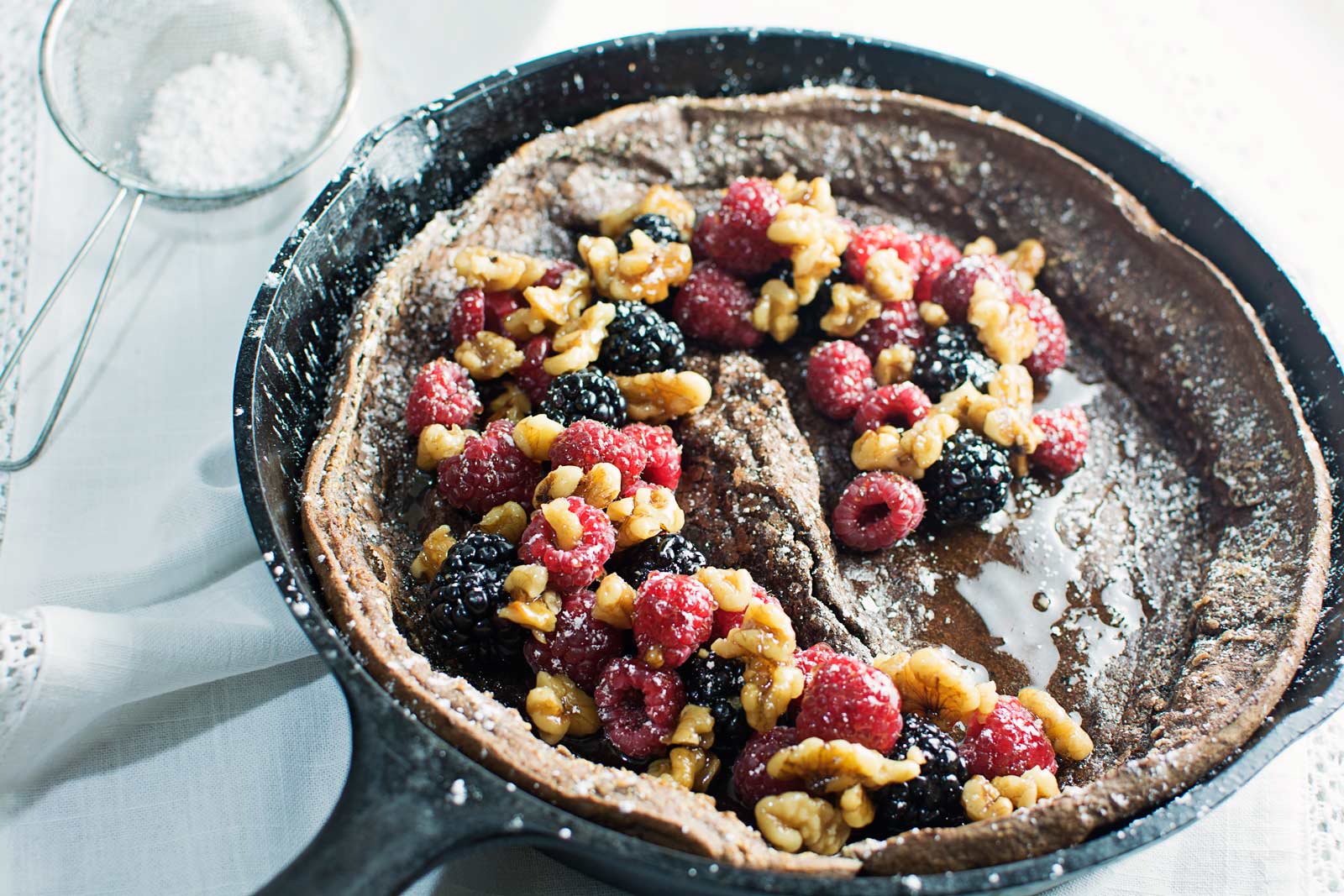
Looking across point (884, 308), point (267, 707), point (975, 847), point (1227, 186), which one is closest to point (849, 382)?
point (884, 308)

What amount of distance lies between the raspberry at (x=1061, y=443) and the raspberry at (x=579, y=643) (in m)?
1.19

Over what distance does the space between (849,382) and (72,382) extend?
215 centimetres

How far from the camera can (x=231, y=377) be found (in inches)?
127

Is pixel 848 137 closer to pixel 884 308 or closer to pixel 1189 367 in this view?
pixel 884 308

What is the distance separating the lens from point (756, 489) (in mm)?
2555

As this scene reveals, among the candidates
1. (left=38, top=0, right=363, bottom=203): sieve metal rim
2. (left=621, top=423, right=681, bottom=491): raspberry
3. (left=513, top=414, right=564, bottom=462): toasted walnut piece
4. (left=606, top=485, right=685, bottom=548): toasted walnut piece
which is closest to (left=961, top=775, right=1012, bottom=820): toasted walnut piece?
(left=606, top=485, right=685, bottom=548): toasted walnut piece

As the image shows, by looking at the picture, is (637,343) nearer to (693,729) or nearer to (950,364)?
(950,364)

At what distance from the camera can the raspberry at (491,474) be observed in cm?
251

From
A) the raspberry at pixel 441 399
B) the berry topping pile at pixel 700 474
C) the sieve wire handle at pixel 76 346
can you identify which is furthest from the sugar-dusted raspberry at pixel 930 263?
the sieve wire handle at pixel 76 346

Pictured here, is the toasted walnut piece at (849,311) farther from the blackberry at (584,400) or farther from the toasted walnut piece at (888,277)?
the blackberry at (584,400)

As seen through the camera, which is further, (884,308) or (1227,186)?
(1227,186)

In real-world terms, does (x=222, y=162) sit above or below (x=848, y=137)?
below

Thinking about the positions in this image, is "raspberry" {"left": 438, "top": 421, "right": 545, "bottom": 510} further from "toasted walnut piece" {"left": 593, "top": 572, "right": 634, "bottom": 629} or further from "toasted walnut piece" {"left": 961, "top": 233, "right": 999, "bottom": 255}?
"toasted walnut piece" {"left": 961, "top": 233, "right": 999, "bottom": 255}

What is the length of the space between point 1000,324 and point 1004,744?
1.06 metres
